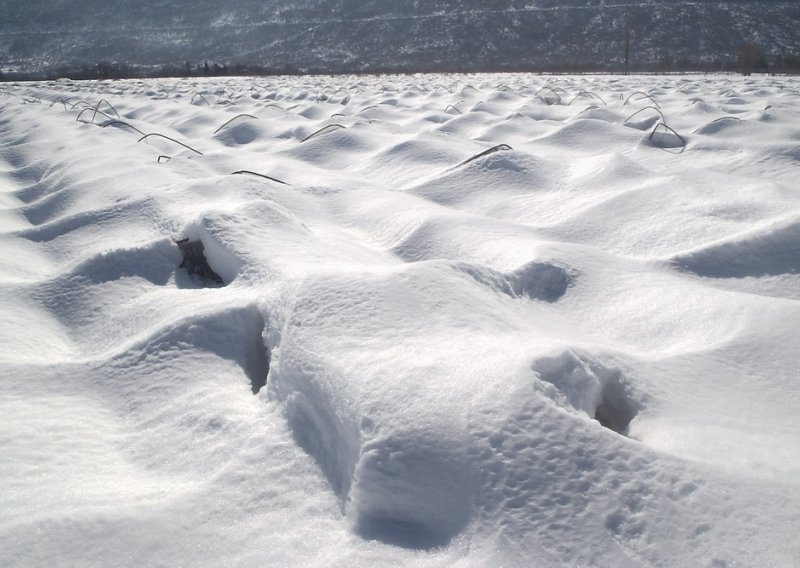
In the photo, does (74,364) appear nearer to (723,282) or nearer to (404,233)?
(404,233)

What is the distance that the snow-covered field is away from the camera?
713 millimetres

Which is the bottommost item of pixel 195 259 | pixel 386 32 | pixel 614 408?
pixel 614 408

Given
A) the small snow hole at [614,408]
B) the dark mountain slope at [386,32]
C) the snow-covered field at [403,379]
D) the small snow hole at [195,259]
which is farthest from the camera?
the dark mountain slope at [386,32]

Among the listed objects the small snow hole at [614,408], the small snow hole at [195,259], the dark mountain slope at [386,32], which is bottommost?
the small snow hole at [614,408]

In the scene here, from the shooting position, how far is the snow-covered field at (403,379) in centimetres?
71

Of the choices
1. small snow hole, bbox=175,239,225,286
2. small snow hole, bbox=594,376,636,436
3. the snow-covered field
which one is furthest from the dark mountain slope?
small snow hole, bbox=594,376,636,436

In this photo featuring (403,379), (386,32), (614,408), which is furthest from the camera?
(386,32)

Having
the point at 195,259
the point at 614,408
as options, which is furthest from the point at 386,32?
the point at 614,408

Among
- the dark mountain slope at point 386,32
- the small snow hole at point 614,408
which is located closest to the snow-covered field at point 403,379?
the small snow hole at point 614,408

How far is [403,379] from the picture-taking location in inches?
34.6

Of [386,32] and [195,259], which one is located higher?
[386,32]

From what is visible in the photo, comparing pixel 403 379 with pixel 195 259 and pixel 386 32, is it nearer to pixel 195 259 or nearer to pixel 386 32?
pixel 195 259

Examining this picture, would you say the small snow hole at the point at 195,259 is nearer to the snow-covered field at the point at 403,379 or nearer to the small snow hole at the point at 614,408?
the snow-covered field at the point at 403,379

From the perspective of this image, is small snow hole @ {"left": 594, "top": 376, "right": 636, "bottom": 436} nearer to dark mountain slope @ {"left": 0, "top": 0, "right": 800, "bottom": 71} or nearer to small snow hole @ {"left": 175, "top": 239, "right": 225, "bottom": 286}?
small snow hole @ {"left": 175, "top": 239, "right": 225, "bottom": 286}
